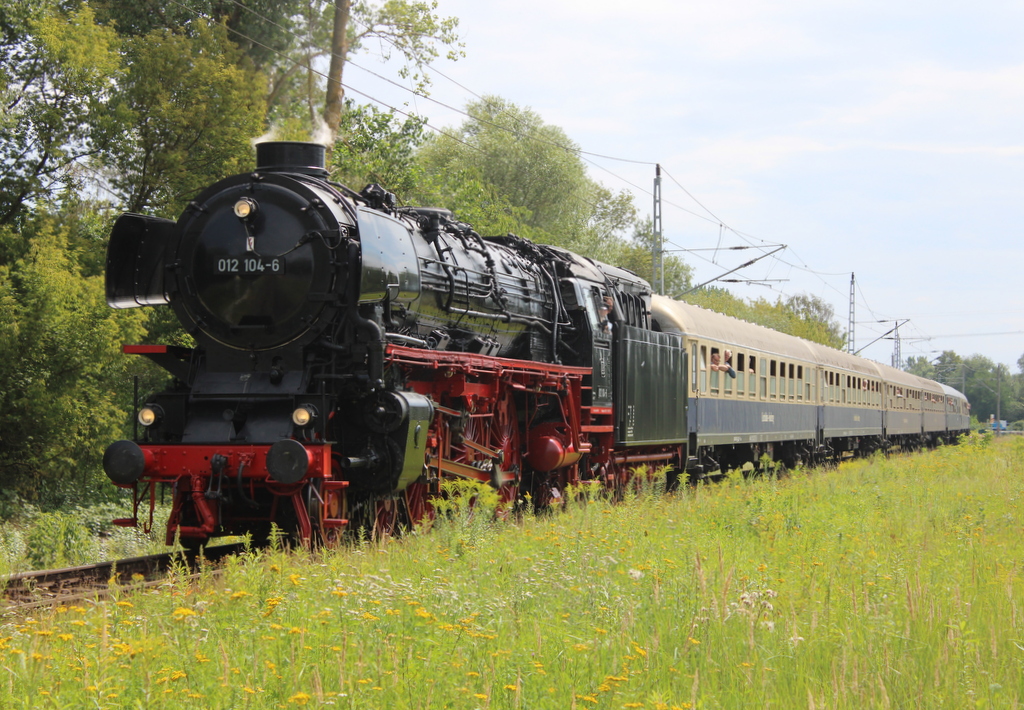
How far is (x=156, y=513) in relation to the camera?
1447 cm

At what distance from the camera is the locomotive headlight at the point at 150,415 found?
28.6 feet

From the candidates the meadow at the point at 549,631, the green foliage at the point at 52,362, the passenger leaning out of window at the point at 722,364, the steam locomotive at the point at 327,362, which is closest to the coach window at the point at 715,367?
the passenger leaning out of window at the point at 722,364

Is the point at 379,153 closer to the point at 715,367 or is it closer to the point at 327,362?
the point at 715,367

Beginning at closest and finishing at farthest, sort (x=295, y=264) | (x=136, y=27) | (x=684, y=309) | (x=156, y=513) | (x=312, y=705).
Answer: (x=312, y=705) < (x=295, y=264) < (x=156, y=513) < (x=684, y=309) < (x=136, y=27)

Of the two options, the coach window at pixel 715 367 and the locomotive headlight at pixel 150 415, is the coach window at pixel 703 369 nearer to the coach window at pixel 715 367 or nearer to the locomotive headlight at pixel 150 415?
the coach window at pixel 715 367

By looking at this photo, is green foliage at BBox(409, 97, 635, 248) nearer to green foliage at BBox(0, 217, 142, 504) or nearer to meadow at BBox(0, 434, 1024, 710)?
green foliage at BBox(0, 217, 142, 504)

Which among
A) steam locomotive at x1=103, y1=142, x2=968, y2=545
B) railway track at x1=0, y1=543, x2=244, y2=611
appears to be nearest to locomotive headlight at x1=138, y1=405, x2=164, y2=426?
steam locomotive at x1=103, y1=142, x2=968, y2=545

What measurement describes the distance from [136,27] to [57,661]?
754 inches

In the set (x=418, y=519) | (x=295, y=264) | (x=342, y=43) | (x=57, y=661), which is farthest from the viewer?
(x=342, y=43)

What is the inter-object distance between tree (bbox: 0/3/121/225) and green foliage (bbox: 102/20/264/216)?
633mm

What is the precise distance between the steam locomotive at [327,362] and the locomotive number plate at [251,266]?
0.5 inches

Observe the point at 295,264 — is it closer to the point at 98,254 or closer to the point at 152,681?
the point at 152,681

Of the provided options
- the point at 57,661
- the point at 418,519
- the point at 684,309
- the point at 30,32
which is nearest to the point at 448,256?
the point at 418,519

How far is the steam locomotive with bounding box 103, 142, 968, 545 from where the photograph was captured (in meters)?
8.34
